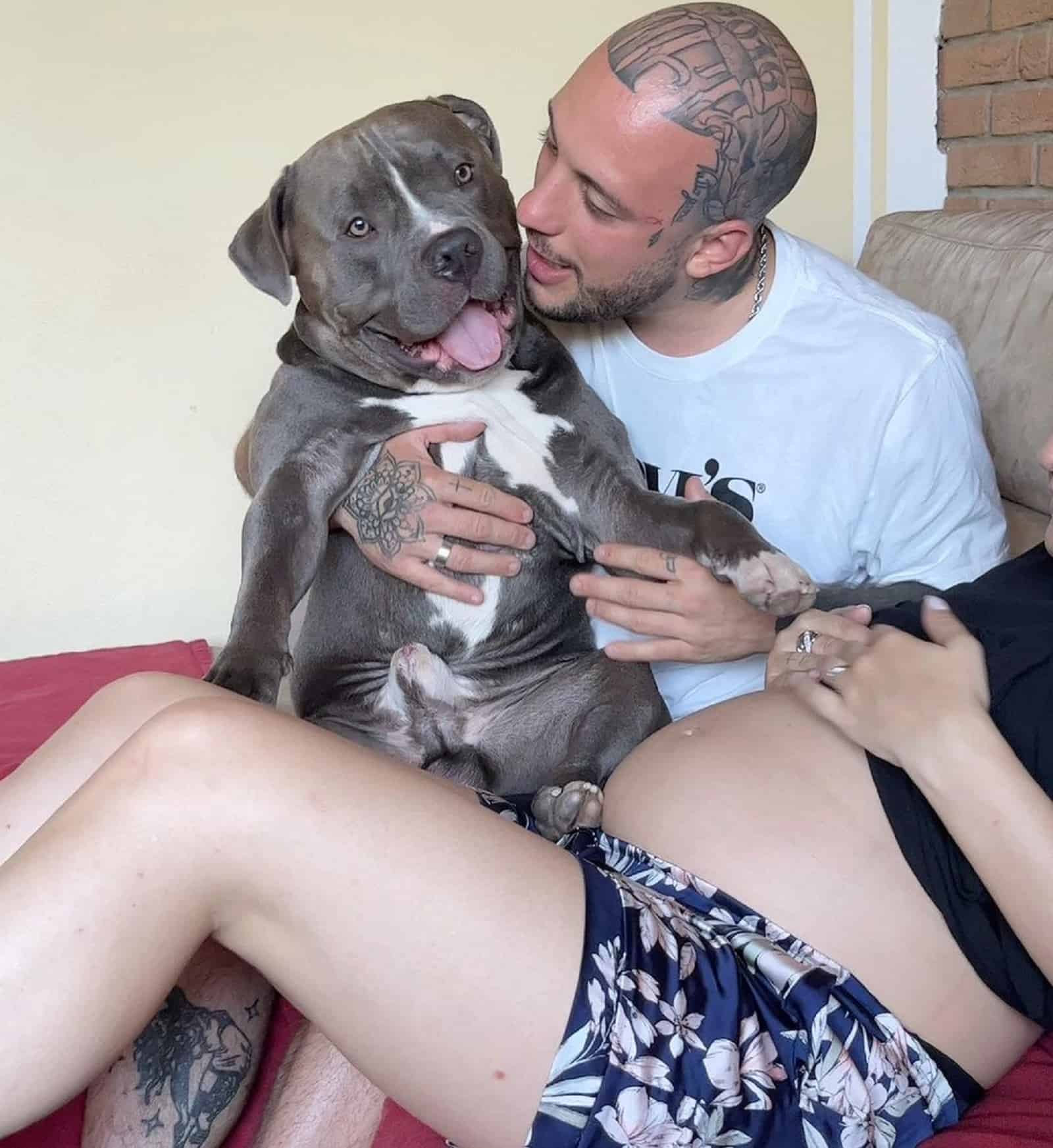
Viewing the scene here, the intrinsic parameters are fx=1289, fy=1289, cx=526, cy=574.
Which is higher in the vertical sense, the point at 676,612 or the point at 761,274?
the point at 761,274

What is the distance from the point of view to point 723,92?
199cm

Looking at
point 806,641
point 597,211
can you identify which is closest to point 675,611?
point 806,641

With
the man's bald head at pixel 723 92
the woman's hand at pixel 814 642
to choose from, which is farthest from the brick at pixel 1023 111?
the woman's hand at pixel 814 642

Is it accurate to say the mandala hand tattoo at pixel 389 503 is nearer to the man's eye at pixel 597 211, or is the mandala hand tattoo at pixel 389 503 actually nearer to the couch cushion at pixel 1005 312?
the man's eye at pixel 597 211

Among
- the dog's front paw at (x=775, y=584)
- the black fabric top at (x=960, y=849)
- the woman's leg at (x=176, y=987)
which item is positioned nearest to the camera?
the black fabric top at (x=960, y=849)

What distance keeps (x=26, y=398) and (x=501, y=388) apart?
157 cm

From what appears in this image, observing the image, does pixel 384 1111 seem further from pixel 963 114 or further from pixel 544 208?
pixel 963 114

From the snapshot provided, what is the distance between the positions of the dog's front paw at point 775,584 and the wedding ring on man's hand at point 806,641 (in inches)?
6.2

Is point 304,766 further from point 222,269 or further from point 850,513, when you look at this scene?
point 222,269

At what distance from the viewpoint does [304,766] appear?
1296 mm

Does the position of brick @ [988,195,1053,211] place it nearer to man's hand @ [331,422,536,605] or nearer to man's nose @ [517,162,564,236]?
man's nose @ [517,162,564,236]

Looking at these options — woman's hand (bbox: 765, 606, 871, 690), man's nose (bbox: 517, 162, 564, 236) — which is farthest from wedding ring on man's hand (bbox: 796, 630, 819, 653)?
man's nose (bbox: 517, 162, 564, 236)

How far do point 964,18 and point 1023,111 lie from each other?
335 mm

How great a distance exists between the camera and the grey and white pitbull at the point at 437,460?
2.06 metres
